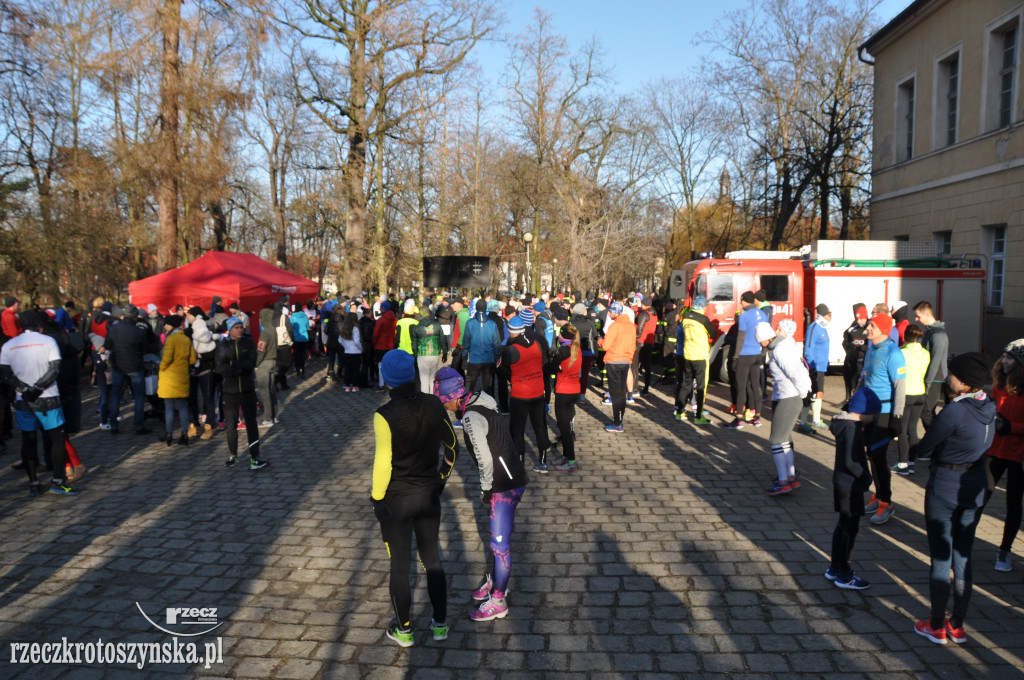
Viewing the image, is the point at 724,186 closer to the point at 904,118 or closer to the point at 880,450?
the point at 904,118

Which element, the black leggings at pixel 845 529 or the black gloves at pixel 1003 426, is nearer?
the black leggings at pixel 845 529

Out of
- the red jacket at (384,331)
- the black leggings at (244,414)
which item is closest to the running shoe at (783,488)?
the black leggings at (244,414)

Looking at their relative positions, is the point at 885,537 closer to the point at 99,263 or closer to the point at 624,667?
the point at 624,667

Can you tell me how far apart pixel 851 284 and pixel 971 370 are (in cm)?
1168

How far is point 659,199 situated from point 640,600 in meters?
38.6

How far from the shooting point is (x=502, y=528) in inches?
170

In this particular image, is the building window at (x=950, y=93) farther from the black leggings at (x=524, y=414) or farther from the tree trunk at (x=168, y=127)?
the tree trunk at (x=168, y=127)

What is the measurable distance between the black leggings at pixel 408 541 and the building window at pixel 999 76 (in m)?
18.1

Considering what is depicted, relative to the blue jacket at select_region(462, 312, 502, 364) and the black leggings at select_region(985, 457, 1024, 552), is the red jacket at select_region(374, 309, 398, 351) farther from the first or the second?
the black leggings at select_region(985, 457, 1024, 552)

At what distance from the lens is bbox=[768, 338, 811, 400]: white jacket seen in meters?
6.84

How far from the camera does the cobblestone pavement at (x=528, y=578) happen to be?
155 inches

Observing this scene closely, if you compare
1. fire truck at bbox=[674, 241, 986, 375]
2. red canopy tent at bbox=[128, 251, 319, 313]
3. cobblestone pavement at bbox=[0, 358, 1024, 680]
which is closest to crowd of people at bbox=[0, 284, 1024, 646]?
cobblestone pavement at bbox=[0, 358, 1024, 680]

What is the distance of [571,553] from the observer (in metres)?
5.47

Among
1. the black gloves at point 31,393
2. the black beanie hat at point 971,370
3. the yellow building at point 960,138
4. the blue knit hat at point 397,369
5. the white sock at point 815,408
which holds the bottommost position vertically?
the white sock at point 815,408
